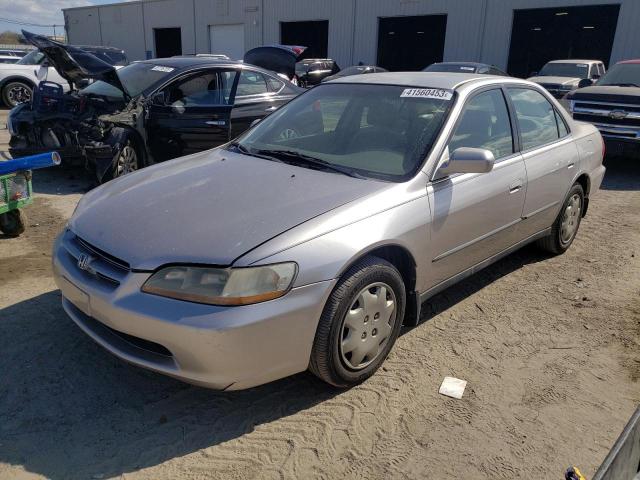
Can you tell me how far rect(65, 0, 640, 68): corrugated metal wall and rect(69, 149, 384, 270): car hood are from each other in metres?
19.9

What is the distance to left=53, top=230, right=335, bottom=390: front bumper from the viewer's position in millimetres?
2395

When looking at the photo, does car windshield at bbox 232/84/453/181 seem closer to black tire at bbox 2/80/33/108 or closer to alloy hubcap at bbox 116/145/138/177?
alloy hubcap at bbox 116/145/138/177

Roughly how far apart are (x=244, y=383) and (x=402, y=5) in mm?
24173

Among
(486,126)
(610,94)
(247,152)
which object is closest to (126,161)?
(247,152)

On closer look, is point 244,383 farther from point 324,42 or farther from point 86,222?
point 324,42

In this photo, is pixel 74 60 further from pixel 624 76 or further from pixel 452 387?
pixel 624 76

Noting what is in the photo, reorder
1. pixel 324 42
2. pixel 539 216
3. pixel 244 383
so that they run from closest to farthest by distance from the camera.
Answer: pixel 244 383 → pixel 539 216 → pixel 324 42

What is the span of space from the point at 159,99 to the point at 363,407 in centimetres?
515

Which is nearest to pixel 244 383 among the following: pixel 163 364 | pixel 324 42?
pixel 163 364

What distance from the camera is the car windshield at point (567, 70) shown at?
49.3ft

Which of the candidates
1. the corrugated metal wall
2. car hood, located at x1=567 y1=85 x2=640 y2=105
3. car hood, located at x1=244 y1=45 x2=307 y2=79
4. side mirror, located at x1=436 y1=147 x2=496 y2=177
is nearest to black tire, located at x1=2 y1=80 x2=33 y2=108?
car hood, located at x1=244 y1=45 x2=307 y2=79

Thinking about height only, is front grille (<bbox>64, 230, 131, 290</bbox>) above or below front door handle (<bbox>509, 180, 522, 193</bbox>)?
below

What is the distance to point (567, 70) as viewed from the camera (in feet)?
49.9

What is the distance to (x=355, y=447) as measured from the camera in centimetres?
259
